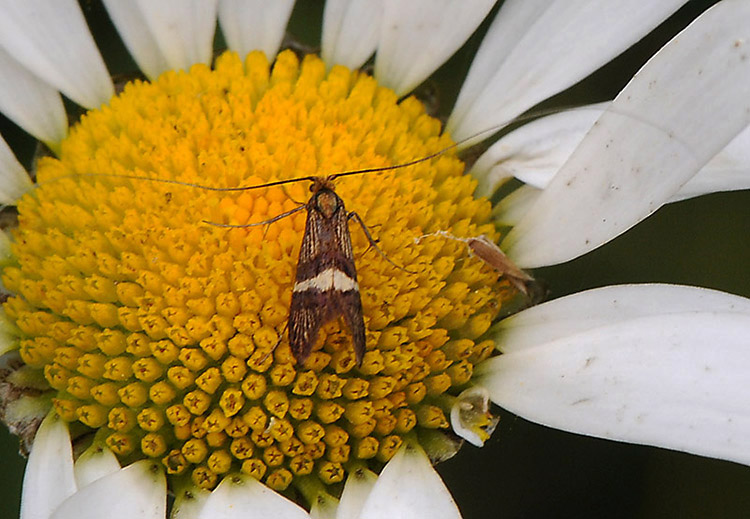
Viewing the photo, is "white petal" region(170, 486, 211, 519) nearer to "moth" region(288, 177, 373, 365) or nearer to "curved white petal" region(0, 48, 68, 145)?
"moth" region(288, 177, 373, 365)

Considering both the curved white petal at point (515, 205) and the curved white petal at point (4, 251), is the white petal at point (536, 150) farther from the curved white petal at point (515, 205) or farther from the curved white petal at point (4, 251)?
the curved white petal at point (4, 251)

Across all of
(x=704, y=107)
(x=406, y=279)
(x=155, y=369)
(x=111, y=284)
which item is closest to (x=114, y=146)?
(x=111, y=284)

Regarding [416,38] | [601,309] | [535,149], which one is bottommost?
[601,309]

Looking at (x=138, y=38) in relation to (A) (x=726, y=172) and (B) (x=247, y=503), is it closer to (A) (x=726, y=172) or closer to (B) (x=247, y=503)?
(B) (x=247, y=503)

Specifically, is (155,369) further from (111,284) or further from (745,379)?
(745,379)

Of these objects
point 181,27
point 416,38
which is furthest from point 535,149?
point 181,27

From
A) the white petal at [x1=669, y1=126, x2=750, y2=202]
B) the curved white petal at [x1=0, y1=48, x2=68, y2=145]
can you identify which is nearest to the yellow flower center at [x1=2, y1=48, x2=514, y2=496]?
the curved white petal at [x1=0, y1=48, x2=68, y2=145]
